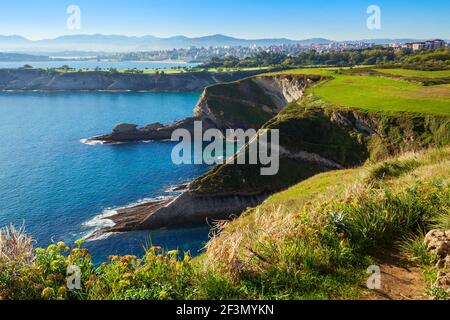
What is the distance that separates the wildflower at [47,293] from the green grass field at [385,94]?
5398cm

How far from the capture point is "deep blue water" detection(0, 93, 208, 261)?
45812 millimetres

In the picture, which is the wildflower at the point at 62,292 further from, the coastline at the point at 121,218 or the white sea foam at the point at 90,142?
the white sea foam at the point at 90,142

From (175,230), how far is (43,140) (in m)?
59.8

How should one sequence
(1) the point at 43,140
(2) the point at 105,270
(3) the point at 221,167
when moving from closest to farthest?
1. (2) the point at 105,270
2. (3) the point at 221,167
3. (1) the point at 43,140

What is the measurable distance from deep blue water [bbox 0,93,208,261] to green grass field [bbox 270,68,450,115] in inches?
1095

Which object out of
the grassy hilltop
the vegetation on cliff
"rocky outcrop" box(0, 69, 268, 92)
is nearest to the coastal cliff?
the grassy hilltop

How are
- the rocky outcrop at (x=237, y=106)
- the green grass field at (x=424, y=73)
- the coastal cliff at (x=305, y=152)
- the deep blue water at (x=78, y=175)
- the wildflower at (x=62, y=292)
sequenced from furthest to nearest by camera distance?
the rocky outcrop at (x=237, y=106) → the green grass field at (x=424, y=73) → the coastal cliff at (x=305, y=152) → the deep blue water at (x=78, y=175) → the wildflower at (x=62, y=292)

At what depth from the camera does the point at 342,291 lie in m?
6.79

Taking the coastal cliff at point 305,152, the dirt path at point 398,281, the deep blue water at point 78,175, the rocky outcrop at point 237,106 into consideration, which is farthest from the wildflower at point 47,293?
the rocky outcrop at point 237,106

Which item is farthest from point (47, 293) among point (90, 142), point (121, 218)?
point (90, 142)

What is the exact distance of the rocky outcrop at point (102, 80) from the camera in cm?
19062

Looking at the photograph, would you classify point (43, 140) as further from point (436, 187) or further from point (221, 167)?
point (436, 187)
